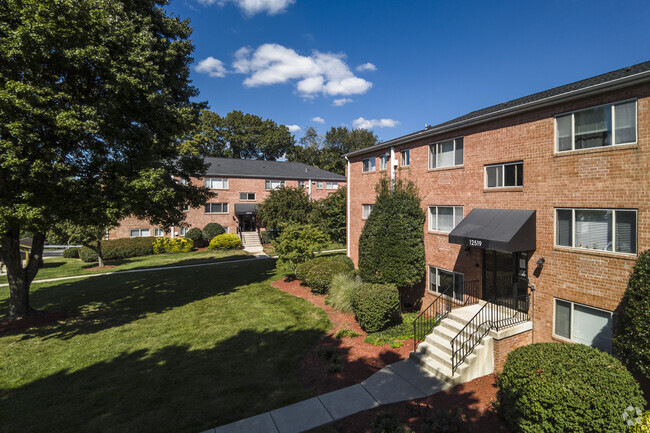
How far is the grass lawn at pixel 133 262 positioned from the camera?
77.9 feet

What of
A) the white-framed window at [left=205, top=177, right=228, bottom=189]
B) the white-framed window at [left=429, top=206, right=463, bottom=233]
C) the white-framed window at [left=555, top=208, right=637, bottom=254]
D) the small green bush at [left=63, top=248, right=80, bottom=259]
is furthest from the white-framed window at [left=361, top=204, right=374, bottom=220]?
the small green bush at [left=63, top=248, right=80, bottom=259]

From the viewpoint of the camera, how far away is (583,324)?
866 cm

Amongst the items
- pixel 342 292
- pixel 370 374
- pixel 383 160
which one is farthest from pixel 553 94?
pixel 370 374

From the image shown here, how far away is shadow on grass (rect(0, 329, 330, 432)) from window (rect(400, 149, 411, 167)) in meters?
10.2

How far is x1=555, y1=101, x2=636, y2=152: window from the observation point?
310 inches

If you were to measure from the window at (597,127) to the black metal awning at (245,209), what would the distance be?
3293cm

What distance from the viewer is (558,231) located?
9289 mm

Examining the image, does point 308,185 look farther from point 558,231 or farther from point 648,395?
point 648,395

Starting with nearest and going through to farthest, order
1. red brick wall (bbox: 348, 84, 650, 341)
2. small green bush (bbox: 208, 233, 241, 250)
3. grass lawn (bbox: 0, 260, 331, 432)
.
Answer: grass lawn (bbox: 0, 260, 331, 432)
red brick wall (bbox: 348, 84, 650, 341)
small green bush (bbox: 208, 233, 241, 250)

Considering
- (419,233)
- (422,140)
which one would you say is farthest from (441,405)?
(422,140)

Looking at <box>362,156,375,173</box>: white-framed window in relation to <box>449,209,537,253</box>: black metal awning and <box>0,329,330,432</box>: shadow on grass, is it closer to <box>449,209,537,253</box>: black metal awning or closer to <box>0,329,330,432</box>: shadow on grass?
<box>449,209,537,253</box>: black metal awning

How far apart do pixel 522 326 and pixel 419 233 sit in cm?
534

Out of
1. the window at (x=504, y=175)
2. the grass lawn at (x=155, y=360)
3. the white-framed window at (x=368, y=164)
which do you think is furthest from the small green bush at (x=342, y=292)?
the window at (x=504, y=175)

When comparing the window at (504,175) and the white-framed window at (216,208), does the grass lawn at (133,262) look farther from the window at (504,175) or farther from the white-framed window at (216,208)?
the window at (504,175)
